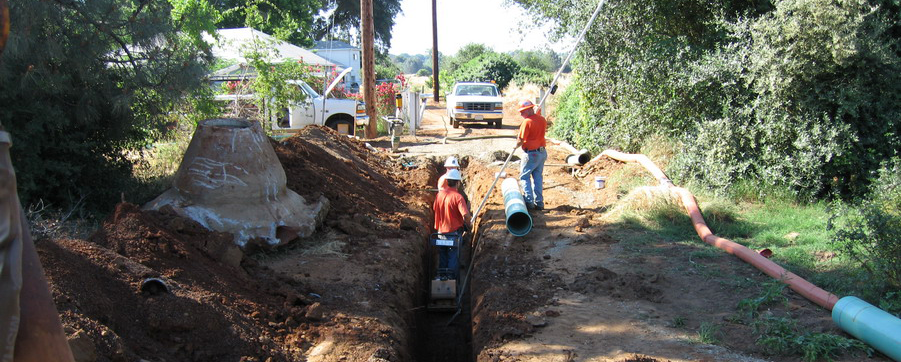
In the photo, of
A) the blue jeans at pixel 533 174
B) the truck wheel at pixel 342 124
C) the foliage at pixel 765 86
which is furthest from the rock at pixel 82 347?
the truck wheel at pixel 342 124

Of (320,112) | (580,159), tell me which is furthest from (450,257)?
(320,112)

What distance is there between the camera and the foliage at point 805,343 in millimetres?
5156

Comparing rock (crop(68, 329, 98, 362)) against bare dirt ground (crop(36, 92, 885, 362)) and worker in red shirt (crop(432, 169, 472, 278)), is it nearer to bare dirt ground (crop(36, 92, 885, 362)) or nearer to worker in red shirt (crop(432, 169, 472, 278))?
bare dirt ground (crop(36, 92, 885, 362))

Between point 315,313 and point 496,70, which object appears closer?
point 315,313

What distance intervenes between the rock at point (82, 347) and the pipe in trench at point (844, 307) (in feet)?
18.5

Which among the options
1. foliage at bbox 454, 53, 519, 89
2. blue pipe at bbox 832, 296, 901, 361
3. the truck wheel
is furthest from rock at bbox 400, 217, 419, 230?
foliage at bbox 454, 53, 519, 89

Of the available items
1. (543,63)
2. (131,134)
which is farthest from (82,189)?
(543,63)

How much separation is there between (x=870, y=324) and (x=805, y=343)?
499mm

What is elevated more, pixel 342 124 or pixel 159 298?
pixel 342 124

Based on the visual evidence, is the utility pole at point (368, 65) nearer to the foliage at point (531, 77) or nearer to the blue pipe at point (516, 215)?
the blue pipe at point (516, 215)

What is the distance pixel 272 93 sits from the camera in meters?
14.6

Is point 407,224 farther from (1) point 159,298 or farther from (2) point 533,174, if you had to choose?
(1) point 159,298

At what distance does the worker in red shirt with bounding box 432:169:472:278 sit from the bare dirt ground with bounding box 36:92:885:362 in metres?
0.41

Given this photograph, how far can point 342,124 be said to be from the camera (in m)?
18.5
